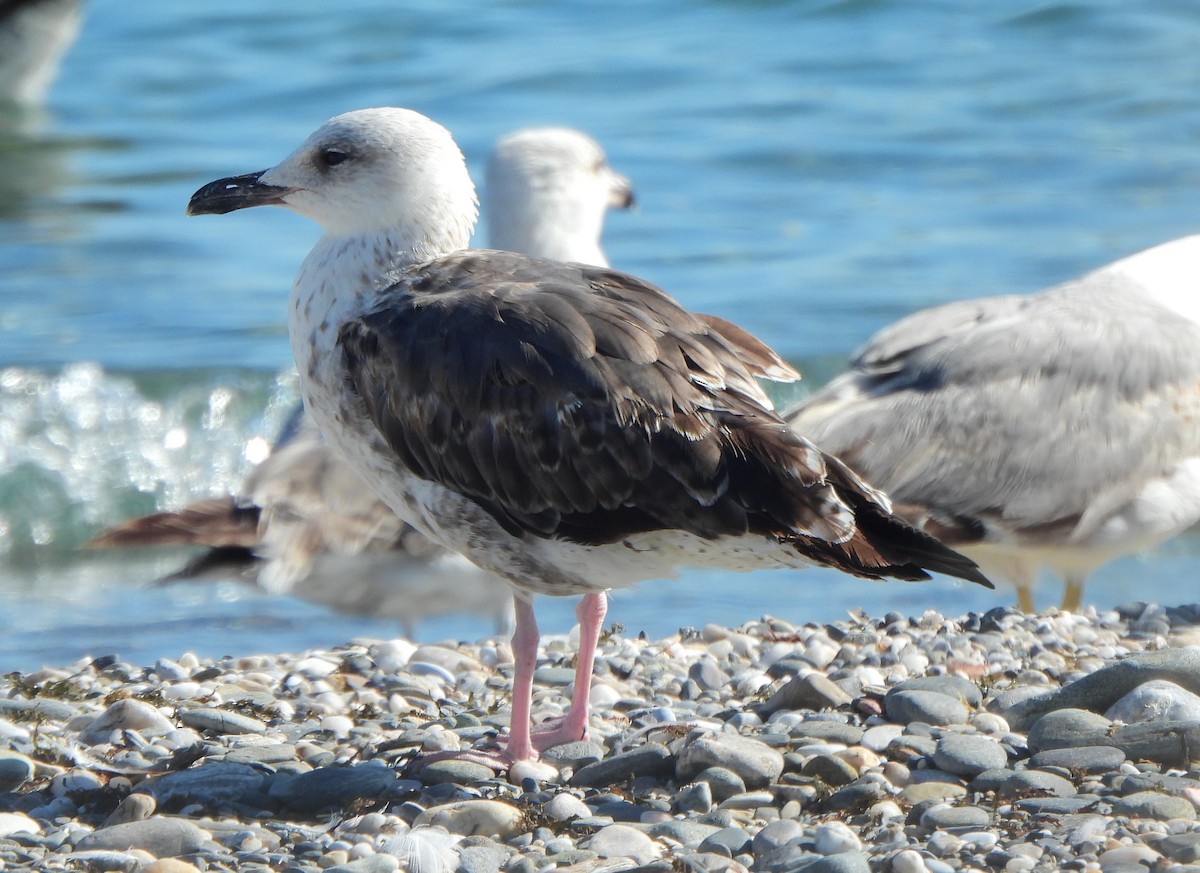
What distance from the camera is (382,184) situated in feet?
16.5

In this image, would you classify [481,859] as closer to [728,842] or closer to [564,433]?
[728,842]

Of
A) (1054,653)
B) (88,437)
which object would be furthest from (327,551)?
(88,437)

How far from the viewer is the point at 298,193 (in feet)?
17.0

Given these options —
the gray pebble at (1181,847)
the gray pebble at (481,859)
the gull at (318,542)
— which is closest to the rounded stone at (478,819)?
the gray pebble at (481,859)

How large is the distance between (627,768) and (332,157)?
1.92 metres

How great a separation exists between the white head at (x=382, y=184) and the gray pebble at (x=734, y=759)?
161cm

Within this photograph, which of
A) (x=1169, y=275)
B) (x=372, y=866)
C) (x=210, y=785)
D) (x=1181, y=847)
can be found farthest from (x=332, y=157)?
(x=1169, y=275)

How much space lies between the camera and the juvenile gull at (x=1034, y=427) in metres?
6.62

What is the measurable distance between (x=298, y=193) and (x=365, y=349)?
72 cm

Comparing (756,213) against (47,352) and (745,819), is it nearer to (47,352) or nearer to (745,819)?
(47,352)

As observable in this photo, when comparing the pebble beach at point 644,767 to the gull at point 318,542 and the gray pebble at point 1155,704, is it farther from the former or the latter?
the gull at point 318,542

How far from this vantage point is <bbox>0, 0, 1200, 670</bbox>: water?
30.8ft

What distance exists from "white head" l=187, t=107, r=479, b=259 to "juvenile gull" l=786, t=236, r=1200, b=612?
2.01m

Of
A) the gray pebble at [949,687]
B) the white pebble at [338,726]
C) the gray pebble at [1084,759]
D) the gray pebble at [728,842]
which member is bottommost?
the white pebble at [338,726]
